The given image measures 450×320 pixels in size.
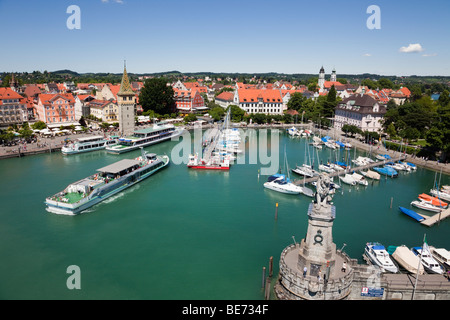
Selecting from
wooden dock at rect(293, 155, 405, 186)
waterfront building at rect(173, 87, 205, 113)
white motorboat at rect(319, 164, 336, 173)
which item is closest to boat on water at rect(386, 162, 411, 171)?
→ wooden dock at rect(293, 155, 405, 186)

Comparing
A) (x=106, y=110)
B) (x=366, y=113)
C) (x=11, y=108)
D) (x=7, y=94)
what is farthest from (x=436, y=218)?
(x=7, y=94)

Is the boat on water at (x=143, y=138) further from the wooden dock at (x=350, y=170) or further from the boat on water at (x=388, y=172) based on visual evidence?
the boat on water at (x=388, y=172)

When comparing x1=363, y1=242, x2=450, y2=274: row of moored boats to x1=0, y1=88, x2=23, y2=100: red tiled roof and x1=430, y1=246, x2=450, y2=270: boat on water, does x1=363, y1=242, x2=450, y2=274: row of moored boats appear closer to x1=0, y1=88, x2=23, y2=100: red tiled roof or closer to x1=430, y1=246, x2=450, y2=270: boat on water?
x1=430, y1=246, x2=450, y2=270: boat on water

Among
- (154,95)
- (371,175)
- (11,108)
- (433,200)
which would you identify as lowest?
(433,200)

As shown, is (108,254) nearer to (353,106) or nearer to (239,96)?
(353,106)

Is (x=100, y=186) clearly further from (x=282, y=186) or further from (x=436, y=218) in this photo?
(x=436, y=218)

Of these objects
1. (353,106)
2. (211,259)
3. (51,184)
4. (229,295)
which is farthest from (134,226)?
(353,106)
